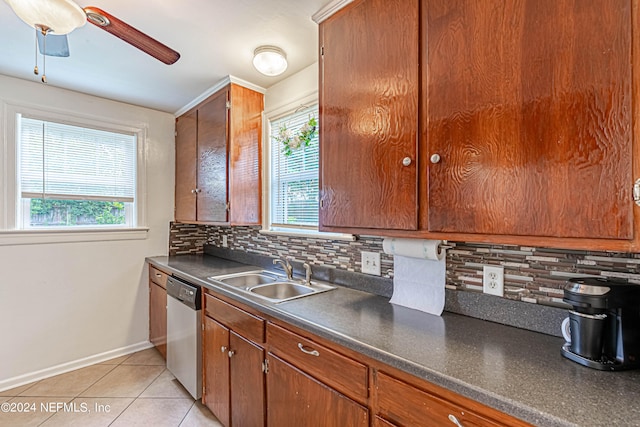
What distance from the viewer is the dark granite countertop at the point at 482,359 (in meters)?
0.72

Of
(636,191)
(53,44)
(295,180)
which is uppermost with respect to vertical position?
(53,44)

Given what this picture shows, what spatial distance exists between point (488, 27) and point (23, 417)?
3297mm

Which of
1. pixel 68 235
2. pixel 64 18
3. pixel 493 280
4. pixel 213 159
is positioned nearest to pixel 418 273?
pixel 493 280

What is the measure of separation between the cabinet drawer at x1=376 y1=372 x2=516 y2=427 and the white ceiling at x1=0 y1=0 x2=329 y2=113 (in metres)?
1.70

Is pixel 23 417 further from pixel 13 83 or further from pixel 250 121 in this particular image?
pixel 250 121

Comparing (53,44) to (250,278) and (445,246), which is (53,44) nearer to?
(250,278)

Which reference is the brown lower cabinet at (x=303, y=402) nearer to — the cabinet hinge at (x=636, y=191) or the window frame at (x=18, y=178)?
the cabinet hinge at (x=636, y=191)

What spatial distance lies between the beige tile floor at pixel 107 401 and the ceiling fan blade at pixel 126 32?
2.14m

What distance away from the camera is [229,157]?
2.36 meters

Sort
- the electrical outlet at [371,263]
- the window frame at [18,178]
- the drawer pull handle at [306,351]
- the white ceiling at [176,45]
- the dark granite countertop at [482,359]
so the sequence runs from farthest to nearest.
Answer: the window frame at [18,178] → the electrical outlet at [371,263] → the white ceiling at [176,45] → the drawer pull handle at [306,351] → the dark granite countertop at [482,359]

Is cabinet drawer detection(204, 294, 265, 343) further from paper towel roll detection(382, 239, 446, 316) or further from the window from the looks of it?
the window

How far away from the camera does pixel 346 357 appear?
115 centimetres

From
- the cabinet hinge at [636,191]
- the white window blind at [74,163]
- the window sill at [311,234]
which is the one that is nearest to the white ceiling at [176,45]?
the white window blind at [74,163]

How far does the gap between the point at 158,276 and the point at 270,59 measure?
2.09m
